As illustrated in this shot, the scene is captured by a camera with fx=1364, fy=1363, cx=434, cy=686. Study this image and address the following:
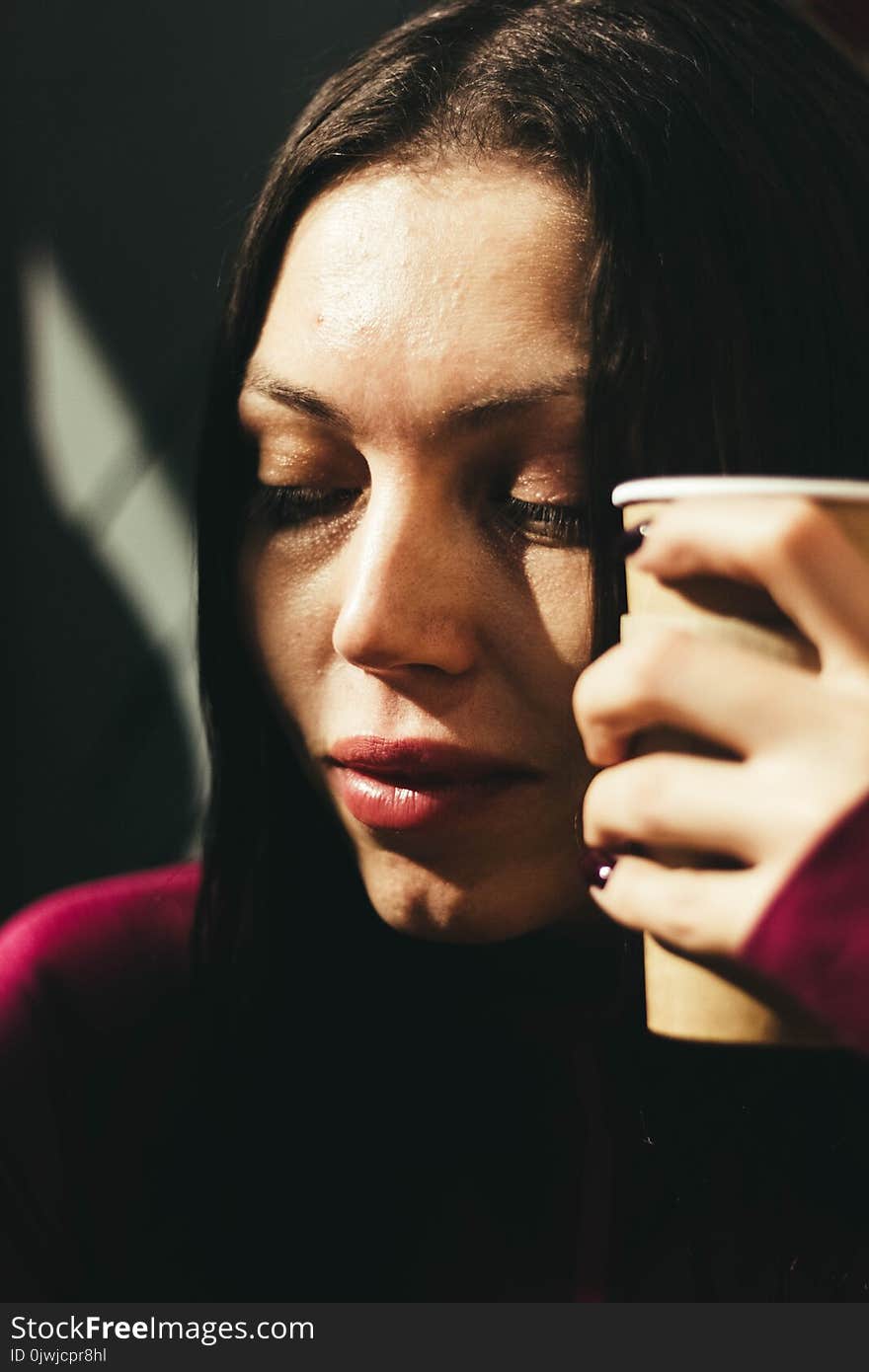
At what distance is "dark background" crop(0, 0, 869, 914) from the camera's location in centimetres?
228

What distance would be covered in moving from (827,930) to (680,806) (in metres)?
0.11

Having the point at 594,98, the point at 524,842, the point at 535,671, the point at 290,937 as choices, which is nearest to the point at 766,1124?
the point at 524,842

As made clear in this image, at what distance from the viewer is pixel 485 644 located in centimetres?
114

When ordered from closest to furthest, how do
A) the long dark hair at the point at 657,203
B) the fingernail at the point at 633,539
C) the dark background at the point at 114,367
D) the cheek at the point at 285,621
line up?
the fingernail at the point at 633,539
the long dark hair at the point at 657,203
the cheek at the point at 285,621
the dark background at the point at 114,367

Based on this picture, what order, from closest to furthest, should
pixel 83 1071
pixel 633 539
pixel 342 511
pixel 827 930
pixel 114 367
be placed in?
pixel 827 930, pixel 633 539, pixel 342 511, pixel 83 1071, pixel 114 367

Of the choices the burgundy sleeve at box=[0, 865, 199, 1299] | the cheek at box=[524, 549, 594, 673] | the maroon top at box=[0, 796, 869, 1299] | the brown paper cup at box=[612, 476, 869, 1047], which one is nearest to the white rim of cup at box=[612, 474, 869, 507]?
the brown paper cup at box=[612, 476, 869, 1047]

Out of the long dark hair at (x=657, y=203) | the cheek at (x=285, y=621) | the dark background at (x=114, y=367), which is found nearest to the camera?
the long dark hair at (x=657, y=203)

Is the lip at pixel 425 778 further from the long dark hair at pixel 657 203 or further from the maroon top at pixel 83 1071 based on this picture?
the maroon top at pixel 83 1071

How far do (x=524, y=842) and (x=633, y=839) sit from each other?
34 centimetres

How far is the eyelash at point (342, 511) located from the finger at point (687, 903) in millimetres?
379

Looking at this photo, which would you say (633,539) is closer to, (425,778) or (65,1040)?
(425,778)

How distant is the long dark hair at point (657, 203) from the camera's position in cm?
109

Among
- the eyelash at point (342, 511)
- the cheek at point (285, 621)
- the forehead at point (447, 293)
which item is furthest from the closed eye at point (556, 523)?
the cheek at point (285, 621)

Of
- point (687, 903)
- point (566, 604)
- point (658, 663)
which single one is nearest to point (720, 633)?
point (658, 663)
